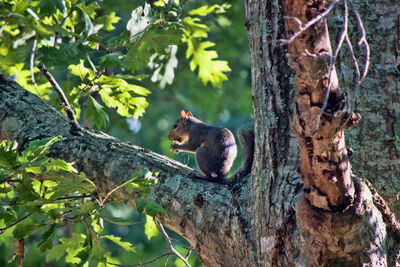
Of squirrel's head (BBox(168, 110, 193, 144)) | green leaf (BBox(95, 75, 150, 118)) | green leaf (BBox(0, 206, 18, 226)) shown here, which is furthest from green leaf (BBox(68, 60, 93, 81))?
squirrel's head (BBox(168, 110, 193, 144))

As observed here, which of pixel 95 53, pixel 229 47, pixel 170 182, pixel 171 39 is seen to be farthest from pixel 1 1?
pixel 229 47

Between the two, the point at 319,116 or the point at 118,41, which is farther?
the point at 118,41

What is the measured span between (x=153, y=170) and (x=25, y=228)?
25.1 inches

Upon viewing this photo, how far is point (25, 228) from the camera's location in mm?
2275

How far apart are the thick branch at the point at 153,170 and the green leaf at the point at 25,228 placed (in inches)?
15.6

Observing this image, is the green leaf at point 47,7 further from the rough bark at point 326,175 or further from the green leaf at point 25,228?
the rough bark at point 326,175

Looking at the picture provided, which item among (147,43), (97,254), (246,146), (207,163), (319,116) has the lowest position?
(207,163)

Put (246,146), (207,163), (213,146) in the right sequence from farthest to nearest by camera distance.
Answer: (213,146), (207,163), (246,146)

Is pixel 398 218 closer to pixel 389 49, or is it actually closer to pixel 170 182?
pixel 389 49

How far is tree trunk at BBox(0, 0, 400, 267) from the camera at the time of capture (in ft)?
4.97

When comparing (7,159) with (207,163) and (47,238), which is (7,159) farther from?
(207,163)

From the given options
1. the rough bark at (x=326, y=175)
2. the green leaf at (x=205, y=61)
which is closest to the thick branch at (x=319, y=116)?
the rough bark at (x=326, y=175)

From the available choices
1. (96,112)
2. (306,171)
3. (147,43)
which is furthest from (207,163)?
(306,171)

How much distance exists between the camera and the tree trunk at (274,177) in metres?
1.51
